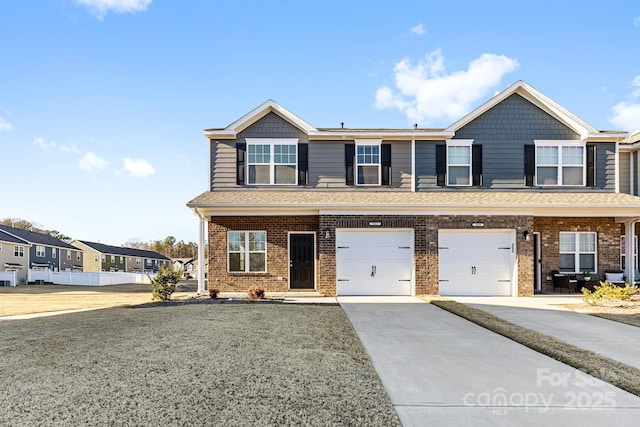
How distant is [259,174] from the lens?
14.4m

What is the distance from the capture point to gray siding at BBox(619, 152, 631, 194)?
49.2ft

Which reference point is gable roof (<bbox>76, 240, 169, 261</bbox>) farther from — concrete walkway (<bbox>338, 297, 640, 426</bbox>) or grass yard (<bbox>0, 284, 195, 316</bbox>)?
concrete walkway (<bbox>338, 297, 640, 426</bbox>)

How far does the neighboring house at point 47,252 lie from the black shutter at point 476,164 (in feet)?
130

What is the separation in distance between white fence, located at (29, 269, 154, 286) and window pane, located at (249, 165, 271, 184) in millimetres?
19913

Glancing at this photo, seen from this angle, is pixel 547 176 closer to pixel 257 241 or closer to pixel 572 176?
pixel 572 176

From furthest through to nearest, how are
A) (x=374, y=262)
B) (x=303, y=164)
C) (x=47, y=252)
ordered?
(x=47, y=252) < (x=303, y=164) < (x=374, y=262)

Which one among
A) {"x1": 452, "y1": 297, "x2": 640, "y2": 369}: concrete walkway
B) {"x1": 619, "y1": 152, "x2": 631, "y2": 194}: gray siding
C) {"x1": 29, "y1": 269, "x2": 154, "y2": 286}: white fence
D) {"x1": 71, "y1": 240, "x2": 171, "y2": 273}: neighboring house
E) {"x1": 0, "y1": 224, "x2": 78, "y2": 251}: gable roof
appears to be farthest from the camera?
{"x1": 71, "y1": 240, "x2": 171, "y2": 273}: neighboring house

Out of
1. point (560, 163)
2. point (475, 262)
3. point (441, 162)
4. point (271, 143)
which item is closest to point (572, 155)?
point (560, 163)

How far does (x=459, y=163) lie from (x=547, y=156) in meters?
3.35

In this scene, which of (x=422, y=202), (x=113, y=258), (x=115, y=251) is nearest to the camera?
(x=422, y=202)

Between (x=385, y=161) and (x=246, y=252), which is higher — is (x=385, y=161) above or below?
above

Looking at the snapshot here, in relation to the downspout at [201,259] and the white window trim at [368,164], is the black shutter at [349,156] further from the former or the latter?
the downspout at [201,259]

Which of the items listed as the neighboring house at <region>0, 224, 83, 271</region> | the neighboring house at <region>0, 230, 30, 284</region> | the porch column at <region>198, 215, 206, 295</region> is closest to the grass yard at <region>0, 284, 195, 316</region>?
the porch column at <region>198, 215, 206, 295</region>

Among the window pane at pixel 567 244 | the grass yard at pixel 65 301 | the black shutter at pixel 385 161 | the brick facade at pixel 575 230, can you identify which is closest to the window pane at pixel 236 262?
the grass yard at pixel 65 301
